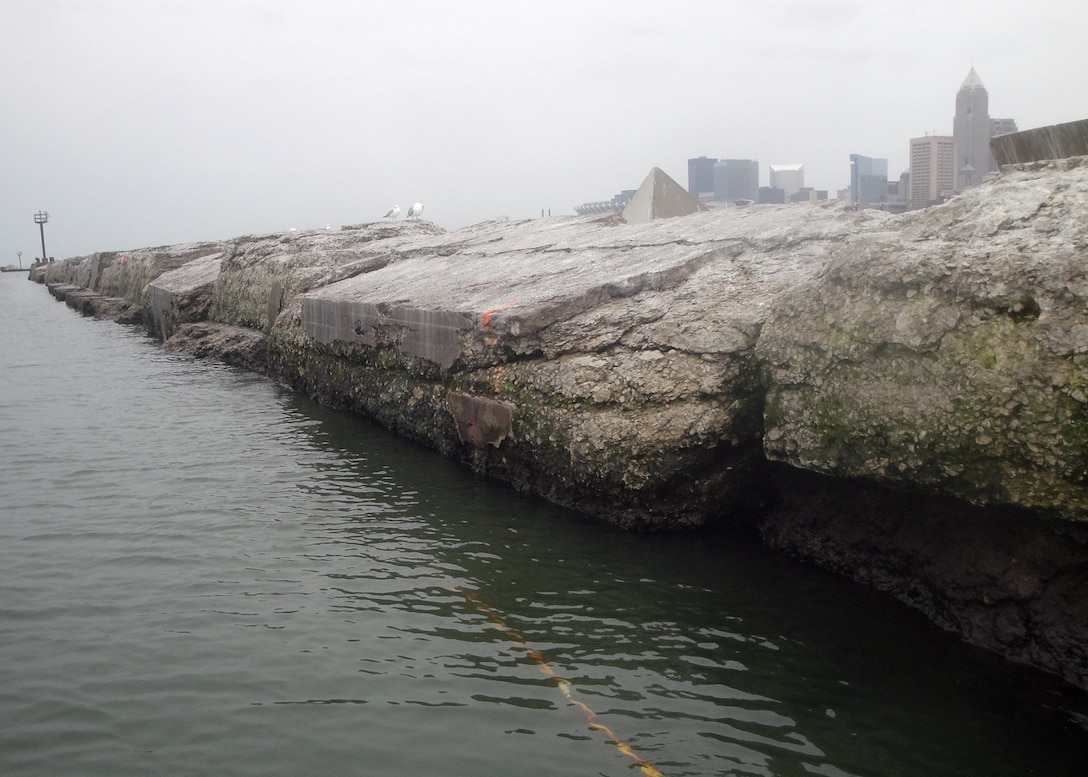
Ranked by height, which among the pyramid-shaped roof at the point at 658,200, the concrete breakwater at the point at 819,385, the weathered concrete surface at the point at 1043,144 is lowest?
the concrete breakwater at the point at 819,385

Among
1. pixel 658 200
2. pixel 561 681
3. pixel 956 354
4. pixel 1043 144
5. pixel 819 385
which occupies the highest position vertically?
pixel 658 200

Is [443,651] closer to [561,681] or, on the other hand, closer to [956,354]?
[561,681]

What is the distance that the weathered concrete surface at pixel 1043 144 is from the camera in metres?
4.77

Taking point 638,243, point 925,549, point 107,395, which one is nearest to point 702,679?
point 925,549

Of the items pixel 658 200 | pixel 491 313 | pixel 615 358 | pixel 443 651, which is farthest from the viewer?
pixel 658 200

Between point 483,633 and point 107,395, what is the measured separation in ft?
25.3

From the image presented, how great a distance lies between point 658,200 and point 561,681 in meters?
8.11

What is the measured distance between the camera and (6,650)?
13.6 feet

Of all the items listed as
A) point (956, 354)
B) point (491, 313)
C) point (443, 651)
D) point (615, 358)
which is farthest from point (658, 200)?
point (443, 651)

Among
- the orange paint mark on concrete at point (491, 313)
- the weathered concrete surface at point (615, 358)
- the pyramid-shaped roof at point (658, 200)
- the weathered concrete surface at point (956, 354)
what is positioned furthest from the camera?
the pyramid-shaped roof at point (658, 200)

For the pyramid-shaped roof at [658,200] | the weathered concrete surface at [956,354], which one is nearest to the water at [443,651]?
the weathered concrete surface at [956,354]

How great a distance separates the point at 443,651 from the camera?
4188 millimetres

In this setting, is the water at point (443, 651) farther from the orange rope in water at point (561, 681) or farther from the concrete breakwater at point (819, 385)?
the concrete breakwater at point (819, 385)

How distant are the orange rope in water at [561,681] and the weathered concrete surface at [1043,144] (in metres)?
3.64
